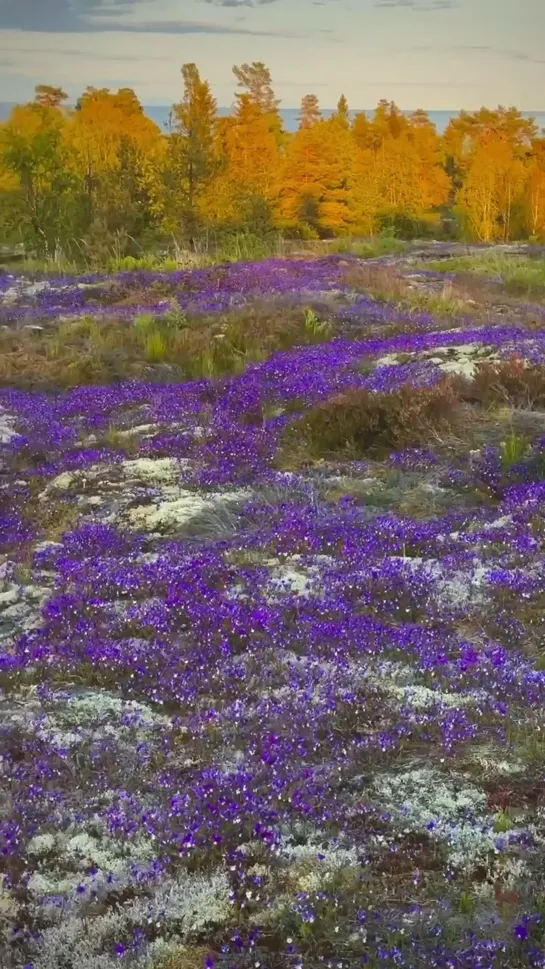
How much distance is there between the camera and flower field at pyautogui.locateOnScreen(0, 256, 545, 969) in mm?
2840

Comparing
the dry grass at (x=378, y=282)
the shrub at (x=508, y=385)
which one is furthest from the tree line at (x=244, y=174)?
the shrub at (x=508, y=385)

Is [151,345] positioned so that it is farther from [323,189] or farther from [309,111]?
[309,111]

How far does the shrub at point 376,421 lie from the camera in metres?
8.20

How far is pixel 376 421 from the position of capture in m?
8.39

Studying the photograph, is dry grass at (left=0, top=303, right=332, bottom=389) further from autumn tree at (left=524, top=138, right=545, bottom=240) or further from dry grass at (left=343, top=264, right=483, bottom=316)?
autumn tree at (left=524, top=138, right=545, bottom=240)

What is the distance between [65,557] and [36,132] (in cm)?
3248

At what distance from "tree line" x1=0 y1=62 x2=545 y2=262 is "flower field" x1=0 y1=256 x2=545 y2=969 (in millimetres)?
19183

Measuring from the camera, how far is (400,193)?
5334 centimetres

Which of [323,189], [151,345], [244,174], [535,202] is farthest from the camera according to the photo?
[535,202]

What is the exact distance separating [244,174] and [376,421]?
41.0m

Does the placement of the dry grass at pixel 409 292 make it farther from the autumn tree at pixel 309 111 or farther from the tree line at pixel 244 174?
the autumn tree at pixel 309 111

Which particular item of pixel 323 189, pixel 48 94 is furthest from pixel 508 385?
pixel 48 94

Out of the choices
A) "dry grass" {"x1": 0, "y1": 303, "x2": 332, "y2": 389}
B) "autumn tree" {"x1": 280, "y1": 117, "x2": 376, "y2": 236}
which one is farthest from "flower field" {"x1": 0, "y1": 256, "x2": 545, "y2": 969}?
"autumn tree" {"x1": 280, "y1": 117, "x2": 376, "y2": 236}

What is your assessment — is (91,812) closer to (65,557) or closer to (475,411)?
(65,557)
